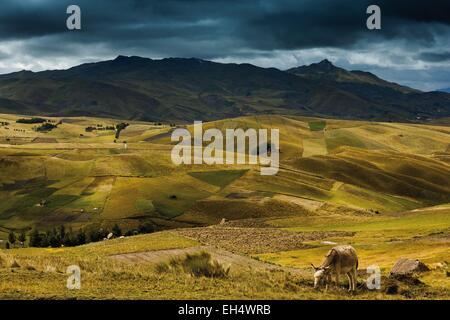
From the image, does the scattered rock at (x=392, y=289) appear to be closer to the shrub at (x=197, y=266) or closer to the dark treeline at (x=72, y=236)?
the shrub at (x=197, y=266)

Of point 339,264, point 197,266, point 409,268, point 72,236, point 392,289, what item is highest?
point 339,264

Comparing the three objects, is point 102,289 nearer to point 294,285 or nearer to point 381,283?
point 294,285

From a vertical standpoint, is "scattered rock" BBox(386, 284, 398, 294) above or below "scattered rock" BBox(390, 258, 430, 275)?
above

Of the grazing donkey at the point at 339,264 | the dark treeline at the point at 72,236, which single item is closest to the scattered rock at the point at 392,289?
the grazing donkey at the point at 339,264

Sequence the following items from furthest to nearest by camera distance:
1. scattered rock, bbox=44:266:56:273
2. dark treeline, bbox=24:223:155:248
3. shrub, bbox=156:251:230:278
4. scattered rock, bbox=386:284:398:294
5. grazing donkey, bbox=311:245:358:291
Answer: dark treeline, bbox=24:223:155:248, scattered rock, bbox=44:266:56:273, shrub, bbox=156:251:230:278, grazing donkey, bbox=311:245:358:291, scattered rock, bbox=386:284:398:294

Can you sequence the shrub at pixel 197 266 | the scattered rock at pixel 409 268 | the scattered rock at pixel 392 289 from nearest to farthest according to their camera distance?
the scattered rock at pixel 392 289 → the shrub at pixel 197 266 → the scattered rock at pixel 409 268

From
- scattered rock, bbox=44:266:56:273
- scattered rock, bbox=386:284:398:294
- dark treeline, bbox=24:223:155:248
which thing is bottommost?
dark treeline, bbox=24:223:155:248

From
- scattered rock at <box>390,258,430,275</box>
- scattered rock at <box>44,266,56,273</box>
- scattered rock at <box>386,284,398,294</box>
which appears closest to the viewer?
scattered rock at <box>386,284,398,294</box>

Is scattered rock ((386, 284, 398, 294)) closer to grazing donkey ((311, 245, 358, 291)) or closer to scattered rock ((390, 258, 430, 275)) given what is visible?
grazing donkey ((311, 245, 358, 291))

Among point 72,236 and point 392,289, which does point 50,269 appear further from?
point 72,236

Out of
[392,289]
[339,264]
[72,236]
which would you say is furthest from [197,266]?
[72,236]

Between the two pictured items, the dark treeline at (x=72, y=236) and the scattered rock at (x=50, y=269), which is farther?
the dark treeline at (x=72, y=236)

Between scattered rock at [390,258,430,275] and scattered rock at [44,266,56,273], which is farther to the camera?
scattered rock at [390,258,430,275]

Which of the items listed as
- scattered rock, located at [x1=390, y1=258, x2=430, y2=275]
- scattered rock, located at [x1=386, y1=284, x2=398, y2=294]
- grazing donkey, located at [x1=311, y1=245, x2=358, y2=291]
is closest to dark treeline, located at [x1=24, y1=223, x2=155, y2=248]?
scattered rock, located at [x1=390, y1=258, x2=430, y2=275]
